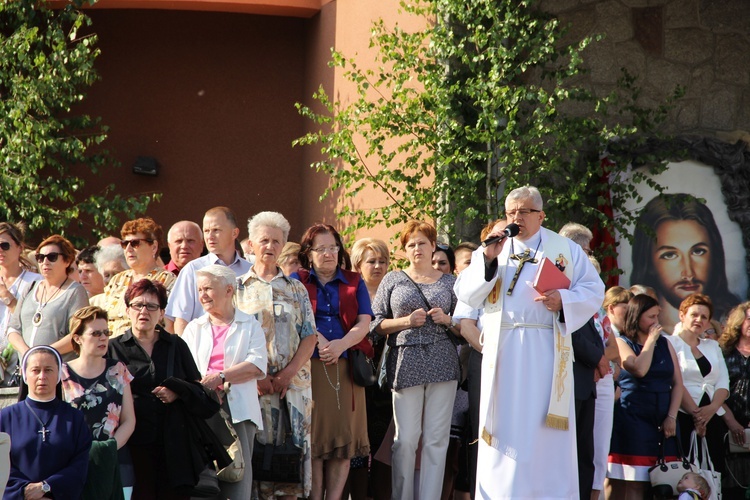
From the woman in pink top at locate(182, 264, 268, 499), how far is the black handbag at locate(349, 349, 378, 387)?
0.90 meters

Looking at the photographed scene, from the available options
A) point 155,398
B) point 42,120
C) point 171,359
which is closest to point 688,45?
point 42,120

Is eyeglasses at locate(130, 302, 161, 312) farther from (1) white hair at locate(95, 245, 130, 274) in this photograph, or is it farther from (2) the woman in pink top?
(1) white hair at locate(95, 245, 130, 274)

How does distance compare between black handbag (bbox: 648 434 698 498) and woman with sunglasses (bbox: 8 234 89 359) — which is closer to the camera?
woman with sunglasses (bbox: 8 234 89 359)

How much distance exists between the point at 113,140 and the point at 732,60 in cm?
635

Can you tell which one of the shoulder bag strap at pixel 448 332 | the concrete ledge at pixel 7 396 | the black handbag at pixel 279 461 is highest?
the shoulder bag strap at pixel 448 332

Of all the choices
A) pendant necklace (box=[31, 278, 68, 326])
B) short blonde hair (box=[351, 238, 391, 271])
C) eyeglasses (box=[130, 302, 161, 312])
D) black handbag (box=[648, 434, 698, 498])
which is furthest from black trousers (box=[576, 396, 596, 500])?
pendant necklace (box=[31, 278, 68, 326])

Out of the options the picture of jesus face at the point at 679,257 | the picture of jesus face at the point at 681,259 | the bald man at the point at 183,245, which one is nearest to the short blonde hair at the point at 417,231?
the bald man at the point at 183,245

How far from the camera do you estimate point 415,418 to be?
762 cm

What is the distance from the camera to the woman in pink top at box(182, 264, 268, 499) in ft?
21.5

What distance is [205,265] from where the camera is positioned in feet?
24.0

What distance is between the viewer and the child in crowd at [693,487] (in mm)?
Answer: 7777

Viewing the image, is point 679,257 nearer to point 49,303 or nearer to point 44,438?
point 49,303

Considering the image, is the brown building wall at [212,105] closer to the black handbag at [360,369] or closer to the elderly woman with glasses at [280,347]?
the black handbag at [360,369]

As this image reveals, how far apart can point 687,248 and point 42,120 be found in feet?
20.7
